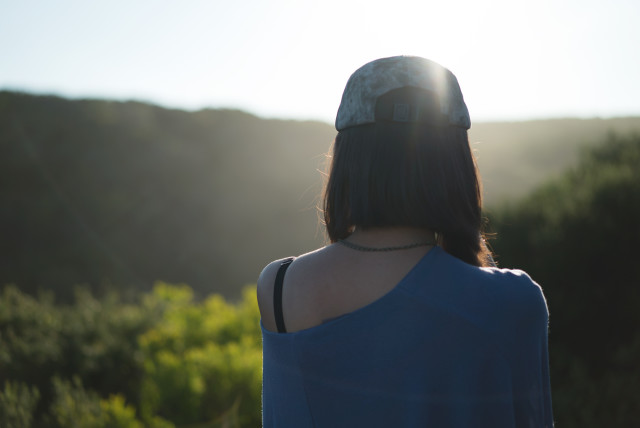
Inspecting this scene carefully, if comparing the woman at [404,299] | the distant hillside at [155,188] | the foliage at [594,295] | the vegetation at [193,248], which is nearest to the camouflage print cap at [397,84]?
the woman at [404,299]

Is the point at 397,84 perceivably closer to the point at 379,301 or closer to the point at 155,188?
the point at 379,301

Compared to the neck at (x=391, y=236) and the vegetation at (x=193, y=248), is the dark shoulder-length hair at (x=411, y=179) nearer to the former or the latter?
the neck at (x=391, y=236)

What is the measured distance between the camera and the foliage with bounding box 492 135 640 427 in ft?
17.2

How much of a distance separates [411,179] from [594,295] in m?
5.56

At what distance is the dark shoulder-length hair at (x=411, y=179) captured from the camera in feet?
3.64

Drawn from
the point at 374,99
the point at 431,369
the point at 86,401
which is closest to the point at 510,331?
the point at 431,369

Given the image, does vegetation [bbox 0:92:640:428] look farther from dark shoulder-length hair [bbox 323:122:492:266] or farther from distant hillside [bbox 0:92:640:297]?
dark shoulder-length hair [bbox 323:122:492:266]

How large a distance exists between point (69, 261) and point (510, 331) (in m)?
27.3

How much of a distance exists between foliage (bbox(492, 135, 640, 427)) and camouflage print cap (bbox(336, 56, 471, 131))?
4921 millimetres

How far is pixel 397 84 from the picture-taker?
1.10 m

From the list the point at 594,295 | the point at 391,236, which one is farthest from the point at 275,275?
the point at 594,295

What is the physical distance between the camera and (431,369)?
40.0 inches

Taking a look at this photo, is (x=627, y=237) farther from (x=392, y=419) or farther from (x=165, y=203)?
(x=165, y=203)

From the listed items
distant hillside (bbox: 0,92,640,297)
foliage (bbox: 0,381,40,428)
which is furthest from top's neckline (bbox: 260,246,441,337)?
distant hillside (bbox: 0,92,640,297)
